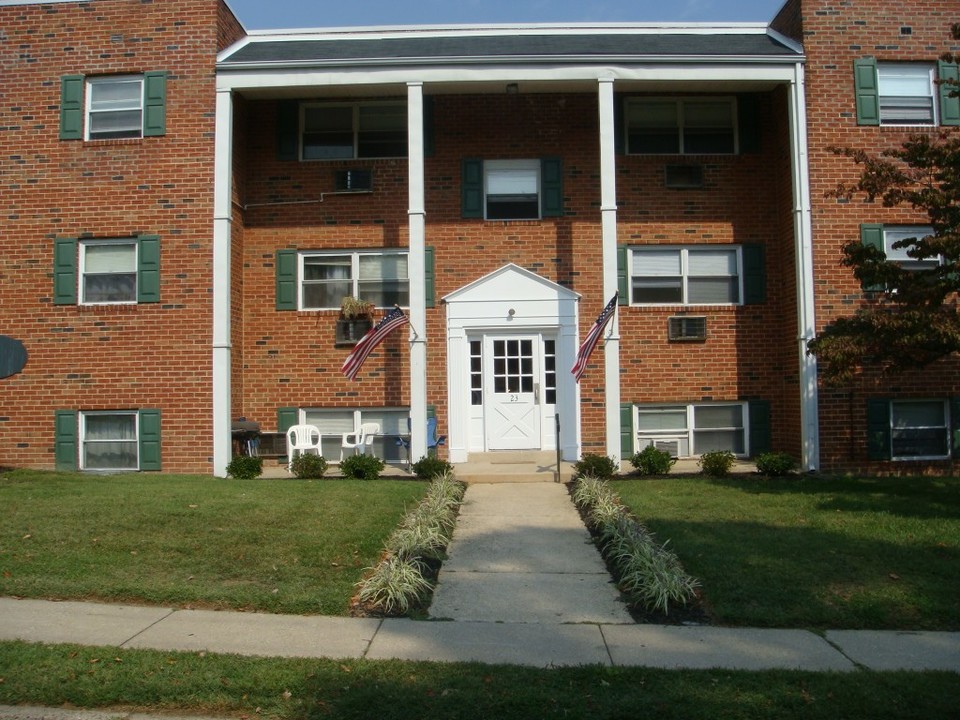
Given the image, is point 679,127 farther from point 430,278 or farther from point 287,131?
point 287,131

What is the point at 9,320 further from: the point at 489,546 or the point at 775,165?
the point at 775,165

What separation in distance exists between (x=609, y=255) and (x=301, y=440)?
5796 mm

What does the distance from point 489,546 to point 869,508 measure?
4589 millimetres

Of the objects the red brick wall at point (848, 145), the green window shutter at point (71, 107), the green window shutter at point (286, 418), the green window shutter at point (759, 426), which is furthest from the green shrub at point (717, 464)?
the green window shutter at point (71, 107)

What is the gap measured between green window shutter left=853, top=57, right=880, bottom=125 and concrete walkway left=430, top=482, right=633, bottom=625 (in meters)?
8.06

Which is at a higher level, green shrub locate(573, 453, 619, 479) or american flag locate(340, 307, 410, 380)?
american flag locate(340, 307, 410, 380)

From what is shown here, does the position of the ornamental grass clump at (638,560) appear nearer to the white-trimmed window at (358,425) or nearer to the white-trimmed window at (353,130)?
the white-trimmed window at (358,425)

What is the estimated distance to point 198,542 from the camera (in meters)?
8.16

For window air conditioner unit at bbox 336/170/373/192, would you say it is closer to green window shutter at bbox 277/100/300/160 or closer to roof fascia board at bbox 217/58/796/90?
green window shutter at bbox 277/100/300/160

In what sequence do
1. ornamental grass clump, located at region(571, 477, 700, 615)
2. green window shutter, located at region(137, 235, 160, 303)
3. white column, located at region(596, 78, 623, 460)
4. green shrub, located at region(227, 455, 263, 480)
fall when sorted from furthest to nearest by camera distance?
green window shutter, located at region(137, 235, 160, 303) < white column, located at region(596, 78, 623, 460) < green shrub, located at region(227, 455, 263, 480) < ornamental grass clump, located at region(571, 477, 700, 615)

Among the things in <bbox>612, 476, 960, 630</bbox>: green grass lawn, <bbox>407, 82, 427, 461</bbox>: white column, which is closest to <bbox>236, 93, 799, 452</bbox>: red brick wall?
<bbox>407, 82, 427, 461</bbox>: white column

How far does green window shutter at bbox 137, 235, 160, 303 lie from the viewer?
1365 centimetres

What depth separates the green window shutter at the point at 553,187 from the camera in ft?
48.3

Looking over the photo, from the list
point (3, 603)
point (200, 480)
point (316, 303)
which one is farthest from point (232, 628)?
point (316, 303)
